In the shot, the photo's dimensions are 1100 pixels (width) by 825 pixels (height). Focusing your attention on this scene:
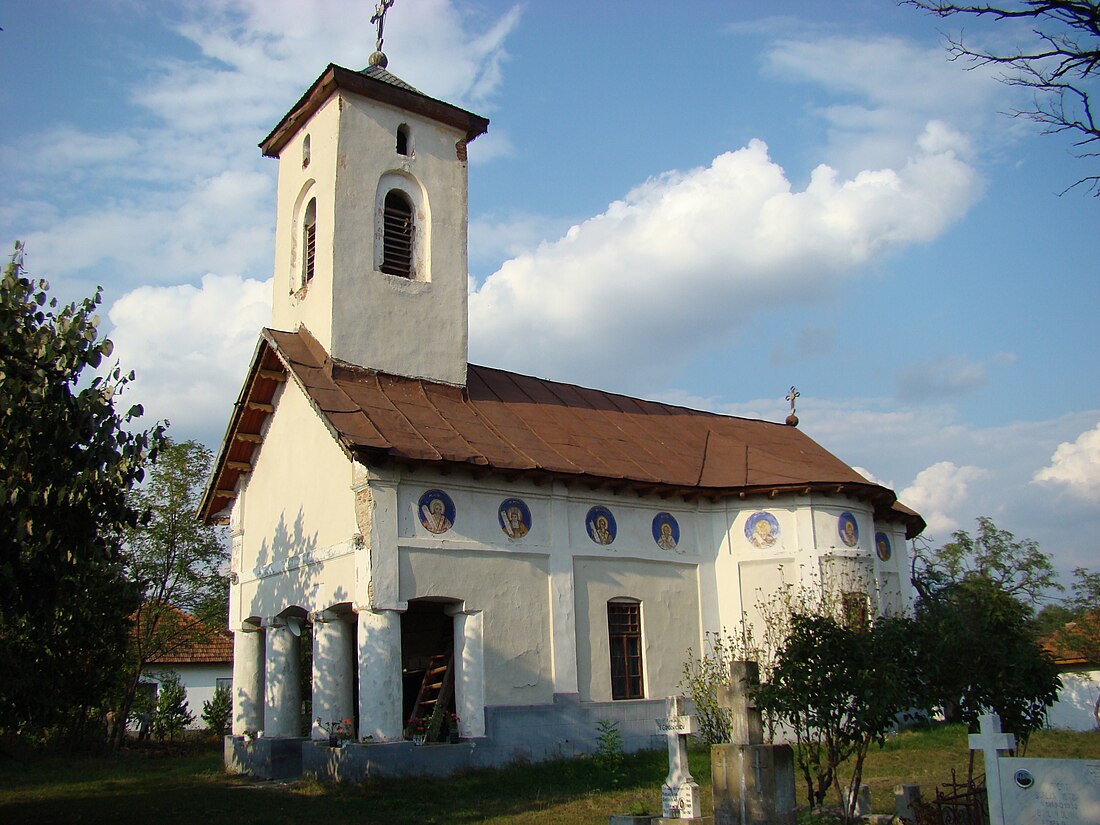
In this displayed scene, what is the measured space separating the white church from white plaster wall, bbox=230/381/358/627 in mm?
64

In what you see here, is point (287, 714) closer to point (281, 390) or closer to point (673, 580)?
A: point (281, 390)

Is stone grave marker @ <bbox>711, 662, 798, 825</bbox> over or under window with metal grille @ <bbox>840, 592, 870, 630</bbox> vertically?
under

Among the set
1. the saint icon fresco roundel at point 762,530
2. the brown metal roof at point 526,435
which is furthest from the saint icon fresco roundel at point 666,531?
the saint icon fresco roundel at point 762,530

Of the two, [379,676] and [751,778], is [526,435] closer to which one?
[379,676]

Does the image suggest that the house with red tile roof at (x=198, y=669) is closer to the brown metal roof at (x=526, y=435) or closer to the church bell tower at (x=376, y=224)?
the brown metal roof at (x=526, y=435)

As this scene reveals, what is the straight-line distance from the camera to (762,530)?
21.0 m

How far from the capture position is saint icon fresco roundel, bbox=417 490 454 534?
16.8 meters

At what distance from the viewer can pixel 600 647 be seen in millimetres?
18625

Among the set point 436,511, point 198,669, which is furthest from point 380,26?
point 198,669

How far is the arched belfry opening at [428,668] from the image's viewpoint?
16812mm

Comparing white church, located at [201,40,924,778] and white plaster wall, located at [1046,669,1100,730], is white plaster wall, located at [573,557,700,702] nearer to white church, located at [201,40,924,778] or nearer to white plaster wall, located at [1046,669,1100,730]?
white church, located at [201,40,924,778]

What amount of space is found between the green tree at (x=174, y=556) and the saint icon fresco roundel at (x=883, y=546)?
1814cm

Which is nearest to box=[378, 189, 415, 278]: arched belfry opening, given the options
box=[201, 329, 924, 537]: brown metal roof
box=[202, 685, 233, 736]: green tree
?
box=[201, 329, 924, 537]: brown metal roof

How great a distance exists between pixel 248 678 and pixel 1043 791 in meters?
16.2
